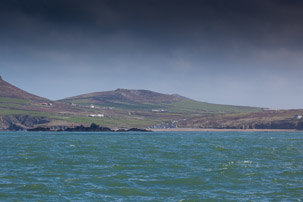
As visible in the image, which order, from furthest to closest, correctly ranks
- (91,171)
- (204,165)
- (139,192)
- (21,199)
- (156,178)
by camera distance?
(204,165) < (91,171) < (156,178) < (139,192) < (21,199)

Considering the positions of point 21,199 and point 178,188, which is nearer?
point 21,199

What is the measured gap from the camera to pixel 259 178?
1597 inches


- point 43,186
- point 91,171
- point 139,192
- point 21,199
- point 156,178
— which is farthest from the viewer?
point 91,171

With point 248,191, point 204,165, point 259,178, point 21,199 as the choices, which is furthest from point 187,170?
point 21,199

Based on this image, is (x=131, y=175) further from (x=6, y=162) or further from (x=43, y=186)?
(x=6, y=162)

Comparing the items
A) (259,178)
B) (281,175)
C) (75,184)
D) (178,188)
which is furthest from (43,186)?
(281,175)

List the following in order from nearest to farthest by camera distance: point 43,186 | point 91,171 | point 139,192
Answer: point 139,192, point 43,186, point 91,171

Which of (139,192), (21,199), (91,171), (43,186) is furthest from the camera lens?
(91,171)

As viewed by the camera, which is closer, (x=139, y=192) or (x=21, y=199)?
(x=21, y=199)

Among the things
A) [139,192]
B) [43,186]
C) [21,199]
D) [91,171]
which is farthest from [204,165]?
[21,199]

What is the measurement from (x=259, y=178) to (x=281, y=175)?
3.40 m

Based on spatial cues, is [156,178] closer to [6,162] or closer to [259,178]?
[259,178]

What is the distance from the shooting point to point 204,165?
165 ft

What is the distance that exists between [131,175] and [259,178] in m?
12.8
